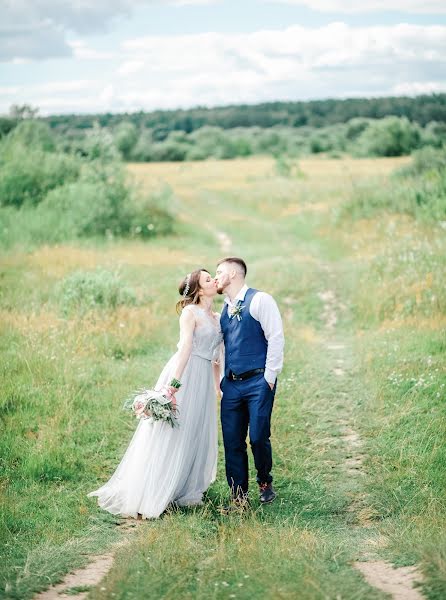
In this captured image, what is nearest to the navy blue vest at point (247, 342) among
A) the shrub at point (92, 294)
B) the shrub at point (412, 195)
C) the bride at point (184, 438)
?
the bride at point (184, 438)

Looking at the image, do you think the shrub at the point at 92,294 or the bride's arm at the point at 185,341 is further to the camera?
the shrub at the point at 92,294

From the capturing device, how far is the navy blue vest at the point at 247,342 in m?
6.06

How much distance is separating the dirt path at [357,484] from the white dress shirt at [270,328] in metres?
1.42

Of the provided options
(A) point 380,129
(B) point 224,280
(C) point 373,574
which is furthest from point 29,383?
(A) point 380,129

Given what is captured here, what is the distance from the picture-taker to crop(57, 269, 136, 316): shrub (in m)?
12.5

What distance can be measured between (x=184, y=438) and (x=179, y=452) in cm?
12

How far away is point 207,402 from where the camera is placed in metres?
6.51

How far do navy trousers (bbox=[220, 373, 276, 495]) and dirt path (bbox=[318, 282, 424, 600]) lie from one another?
2.87 feet

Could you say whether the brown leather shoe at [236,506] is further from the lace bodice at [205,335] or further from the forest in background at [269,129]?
the forest in background at [269,129]

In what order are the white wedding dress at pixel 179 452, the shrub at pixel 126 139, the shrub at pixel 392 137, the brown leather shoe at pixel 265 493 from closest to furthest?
the white wedding dress at pixel 179 452
the brown leather shoe at pixel 265 493
the shrub at pixel 392 137
the shrub at pixel 126 139

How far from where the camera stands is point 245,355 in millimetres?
6094

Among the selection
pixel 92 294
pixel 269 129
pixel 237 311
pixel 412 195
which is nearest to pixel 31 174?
pixel 412 195

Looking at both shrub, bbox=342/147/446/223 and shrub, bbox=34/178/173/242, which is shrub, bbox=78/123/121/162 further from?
shrub, bbox=342/147/446/223

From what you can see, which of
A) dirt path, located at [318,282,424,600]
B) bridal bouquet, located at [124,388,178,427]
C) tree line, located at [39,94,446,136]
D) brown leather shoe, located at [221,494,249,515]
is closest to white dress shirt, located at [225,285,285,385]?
bridal bouquet, located at [124,388,178,427]
